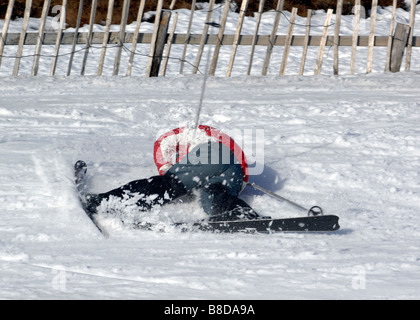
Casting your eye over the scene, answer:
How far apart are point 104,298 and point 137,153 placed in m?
2.61

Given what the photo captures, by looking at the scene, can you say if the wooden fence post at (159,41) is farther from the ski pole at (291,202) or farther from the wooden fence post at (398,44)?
the ski pole at (291,202)

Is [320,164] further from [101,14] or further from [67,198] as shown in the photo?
[101,14]

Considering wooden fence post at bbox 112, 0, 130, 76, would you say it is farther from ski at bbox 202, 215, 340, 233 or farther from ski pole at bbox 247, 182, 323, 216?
ski at bbox 202, 215, 340, 233

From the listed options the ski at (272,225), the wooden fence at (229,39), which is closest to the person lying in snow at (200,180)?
the ski at (272,225)

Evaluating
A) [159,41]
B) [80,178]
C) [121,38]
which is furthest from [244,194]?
[121,38]

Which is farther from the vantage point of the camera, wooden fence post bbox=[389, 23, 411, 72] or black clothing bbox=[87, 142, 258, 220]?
wooden fence post bbox=[389, 23, 411, 72]

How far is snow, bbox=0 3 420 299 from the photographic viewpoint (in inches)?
147

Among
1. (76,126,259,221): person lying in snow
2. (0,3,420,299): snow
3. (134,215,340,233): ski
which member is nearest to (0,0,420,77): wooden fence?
(0,3,420,299): snow

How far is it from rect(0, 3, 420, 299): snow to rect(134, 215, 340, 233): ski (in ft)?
0.17

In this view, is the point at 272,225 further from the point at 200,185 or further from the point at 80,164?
the point at 80,164

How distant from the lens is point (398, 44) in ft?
28.8

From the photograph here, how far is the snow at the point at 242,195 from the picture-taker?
12.3 feet

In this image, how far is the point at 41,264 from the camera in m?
3.94

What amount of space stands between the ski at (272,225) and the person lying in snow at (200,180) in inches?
4.1
